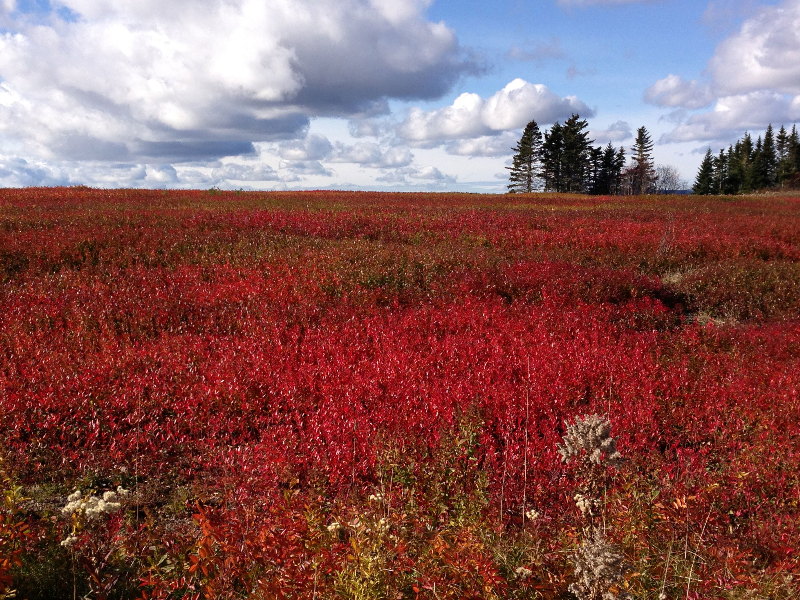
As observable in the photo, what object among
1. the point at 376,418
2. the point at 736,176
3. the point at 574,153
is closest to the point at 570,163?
the point at 574,153

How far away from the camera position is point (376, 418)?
511 cm

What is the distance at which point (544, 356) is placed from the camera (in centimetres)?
668

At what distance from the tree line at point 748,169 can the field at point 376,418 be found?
68.2m

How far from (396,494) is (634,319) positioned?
6383 millimetres

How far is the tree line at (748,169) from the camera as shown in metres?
67.9

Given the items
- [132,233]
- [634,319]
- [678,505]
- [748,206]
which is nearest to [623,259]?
[634,319]

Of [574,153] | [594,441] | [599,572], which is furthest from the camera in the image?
[574,153]

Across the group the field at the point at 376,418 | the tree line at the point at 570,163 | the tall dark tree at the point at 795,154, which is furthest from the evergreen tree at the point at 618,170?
the field at the point at 376,418

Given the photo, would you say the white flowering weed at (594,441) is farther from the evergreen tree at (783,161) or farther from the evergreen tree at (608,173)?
the evergreen tree at (783,161)

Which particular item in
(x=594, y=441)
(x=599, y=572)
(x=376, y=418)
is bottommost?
(x=376, y=418)

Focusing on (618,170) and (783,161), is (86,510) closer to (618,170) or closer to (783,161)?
(618,170)

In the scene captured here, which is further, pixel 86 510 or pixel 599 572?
pixel 86 510

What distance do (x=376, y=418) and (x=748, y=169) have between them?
3161 inches

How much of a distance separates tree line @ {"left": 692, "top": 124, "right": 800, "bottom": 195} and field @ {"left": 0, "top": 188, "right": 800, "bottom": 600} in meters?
68.2
